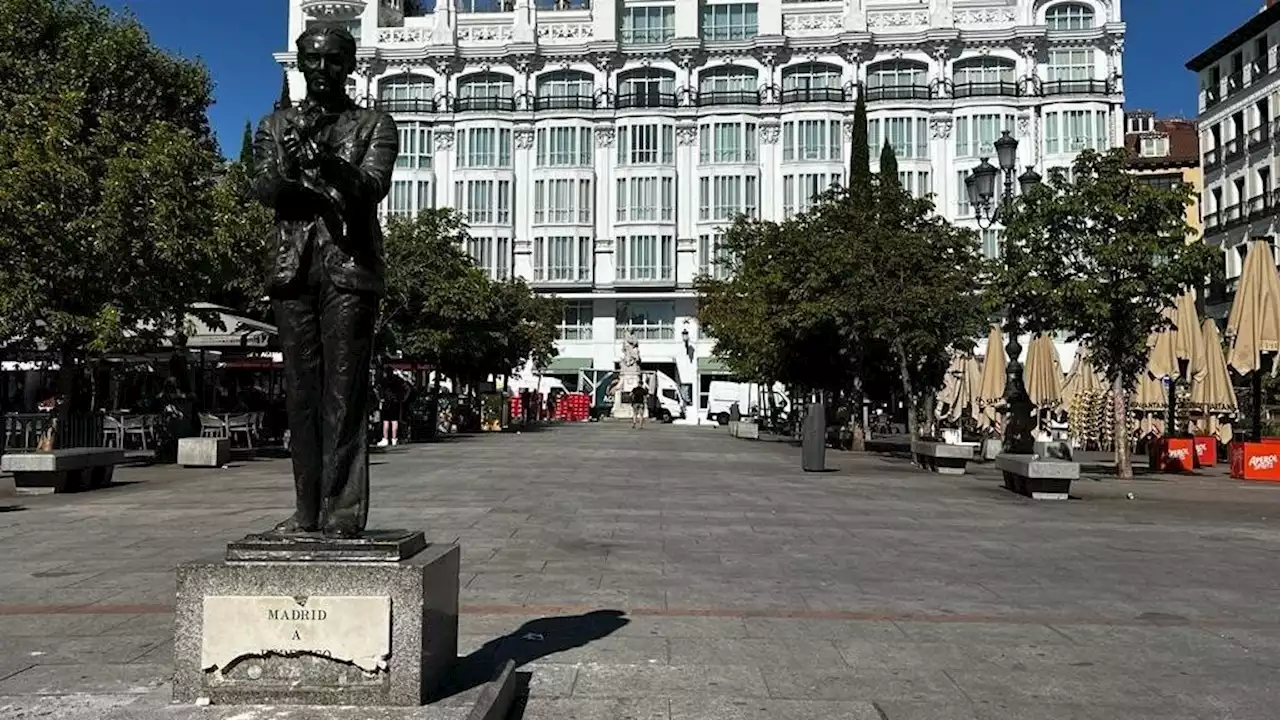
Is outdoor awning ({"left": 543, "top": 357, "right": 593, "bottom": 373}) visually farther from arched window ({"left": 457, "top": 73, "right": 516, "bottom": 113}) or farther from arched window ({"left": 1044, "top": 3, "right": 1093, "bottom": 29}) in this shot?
arched window ({"left": 1044, "top": 3, "right": 1093, "bottom": 29})

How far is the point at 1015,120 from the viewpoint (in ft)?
204

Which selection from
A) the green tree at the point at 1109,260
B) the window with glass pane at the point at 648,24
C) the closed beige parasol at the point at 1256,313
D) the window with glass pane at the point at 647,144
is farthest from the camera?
the window with glass pane at the point at 648,24

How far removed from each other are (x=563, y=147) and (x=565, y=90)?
3.59 metres

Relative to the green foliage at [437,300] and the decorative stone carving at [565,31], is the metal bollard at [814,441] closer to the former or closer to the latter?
the green foliage at [437,300]

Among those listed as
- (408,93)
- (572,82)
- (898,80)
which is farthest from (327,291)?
(408,93)

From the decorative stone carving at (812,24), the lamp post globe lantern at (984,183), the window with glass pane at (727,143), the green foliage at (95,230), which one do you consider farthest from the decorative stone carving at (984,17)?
the green foliage at (95,230)

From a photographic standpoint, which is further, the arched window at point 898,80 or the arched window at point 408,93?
the arched window at point 408,93

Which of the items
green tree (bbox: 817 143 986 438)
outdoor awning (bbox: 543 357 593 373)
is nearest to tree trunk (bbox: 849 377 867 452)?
green tree (bbox: 817 143 986 438)

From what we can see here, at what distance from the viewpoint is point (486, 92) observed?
6669 centimetres

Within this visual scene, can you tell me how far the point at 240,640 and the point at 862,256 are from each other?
947 inches

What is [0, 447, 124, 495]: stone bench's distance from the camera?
49.2 ft

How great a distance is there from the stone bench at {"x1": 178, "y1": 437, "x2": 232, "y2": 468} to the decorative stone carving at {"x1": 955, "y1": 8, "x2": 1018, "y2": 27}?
54.6m

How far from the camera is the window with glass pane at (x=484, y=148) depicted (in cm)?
6575

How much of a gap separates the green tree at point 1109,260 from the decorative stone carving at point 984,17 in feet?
153
